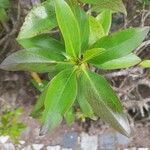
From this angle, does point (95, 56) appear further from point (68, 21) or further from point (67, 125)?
point (67, 125)

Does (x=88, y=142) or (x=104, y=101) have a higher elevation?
(x=88, y=142)

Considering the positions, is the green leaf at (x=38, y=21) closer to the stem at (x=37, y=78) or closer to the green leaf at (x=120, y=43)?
the green leaf at (x=120, y=43)

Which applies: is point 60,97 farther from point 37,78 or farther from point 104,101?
point 37,78

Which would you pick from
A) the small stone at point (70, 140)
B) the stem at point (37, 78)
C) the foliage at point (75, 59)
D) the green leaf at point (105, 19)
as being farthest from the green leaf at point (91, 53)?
the small stone at point (70, 140)

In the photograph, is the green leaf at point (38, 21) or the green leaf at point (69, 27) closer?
the green leaf at point (69, 27)

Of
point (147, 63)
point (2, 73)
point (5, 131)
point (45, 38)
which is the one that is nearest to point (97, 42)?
point (45, 38)

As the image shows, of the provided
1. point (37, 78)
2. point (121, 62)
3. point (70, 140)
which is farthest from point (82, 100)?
point (70, 140)
